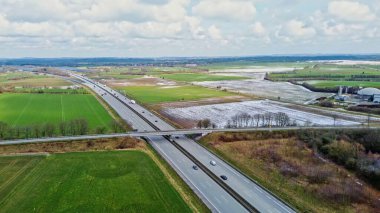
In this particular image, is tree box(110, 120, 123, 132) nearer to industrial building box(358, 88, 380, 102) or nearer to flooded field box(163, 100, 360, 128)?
flooded field box(163, 100, 360, 128)

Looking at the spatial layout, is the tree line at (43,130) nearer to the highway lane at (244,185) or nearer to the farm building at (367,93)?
the highway lane at (244,185)

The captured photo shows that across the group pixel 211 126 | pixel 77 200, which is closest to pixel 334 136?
pixel 211 126

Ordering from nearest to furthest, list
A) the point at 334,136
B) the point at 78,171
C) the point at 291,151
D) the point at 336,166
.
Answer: the point at 78,171
the point at 336,166
the point at 291,151
the point at 334,136

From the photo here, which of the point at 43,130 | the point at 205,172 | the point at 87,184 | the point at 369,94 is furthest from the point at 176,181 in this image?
the point at 369,94

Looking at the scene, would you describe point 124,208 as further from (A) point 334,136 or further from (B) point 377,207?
(A) point 334,136

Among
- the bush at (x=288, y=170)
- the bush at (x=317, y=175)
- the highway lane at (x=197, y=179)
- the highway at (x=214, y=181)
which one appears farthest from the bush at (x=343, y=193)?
the highway lane at (x=197, y=179)

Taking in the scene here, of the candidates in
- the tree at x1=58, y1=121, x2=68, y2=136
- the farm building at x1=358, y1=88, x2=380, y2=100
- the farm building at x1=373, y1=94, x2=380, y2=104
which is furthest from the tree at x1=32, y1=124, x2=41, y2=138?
the farm building at x1=358, y1=88, x2=380, y2=100
